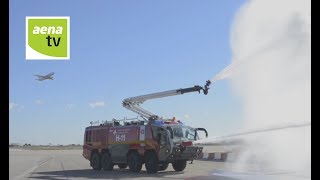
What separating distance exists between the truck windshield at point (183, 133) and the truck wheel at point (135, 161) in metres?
2.34

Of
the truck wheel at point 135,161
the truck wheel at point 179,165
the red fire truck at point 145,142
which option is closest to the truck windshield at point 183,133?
the red fire truck at point 145,142

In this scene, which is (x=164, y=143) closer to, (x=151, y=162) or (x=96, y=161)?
(x=151, y=162)

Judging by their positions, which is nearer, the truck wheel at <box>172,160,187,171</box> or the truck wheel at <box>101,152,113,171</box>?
the truck wheel at <box>172,160,187,171</box>

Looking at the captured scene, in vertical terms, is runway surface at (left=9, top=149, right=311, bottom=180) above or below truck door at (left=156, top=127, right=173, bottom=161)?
below

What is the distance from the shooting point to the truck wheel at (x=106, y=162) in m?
25.8

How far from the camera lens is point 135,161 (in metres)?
23.7

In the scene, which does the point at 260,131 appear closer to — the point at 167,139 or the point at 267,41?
the point at 267,41

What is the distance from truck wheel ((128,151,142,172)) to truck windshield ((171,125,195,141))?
92.2 inches

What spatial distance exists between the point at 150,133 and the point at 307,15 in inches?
496

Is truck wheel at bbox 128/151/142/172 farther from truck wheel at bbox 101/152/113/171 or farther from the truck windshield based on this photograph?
the truck windshield

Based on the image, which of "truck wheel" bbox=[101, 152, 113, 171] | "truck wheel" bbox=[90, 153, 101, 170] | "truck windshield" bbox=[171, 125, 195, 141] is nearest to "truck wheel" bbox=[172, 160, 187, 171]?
"truck windshield" bbox=[171, 125, 195, 141]

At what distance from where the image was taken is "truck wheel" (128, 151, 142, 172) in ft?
77.3

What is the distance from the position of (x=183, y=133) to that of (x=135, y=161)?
2848 millimetres
